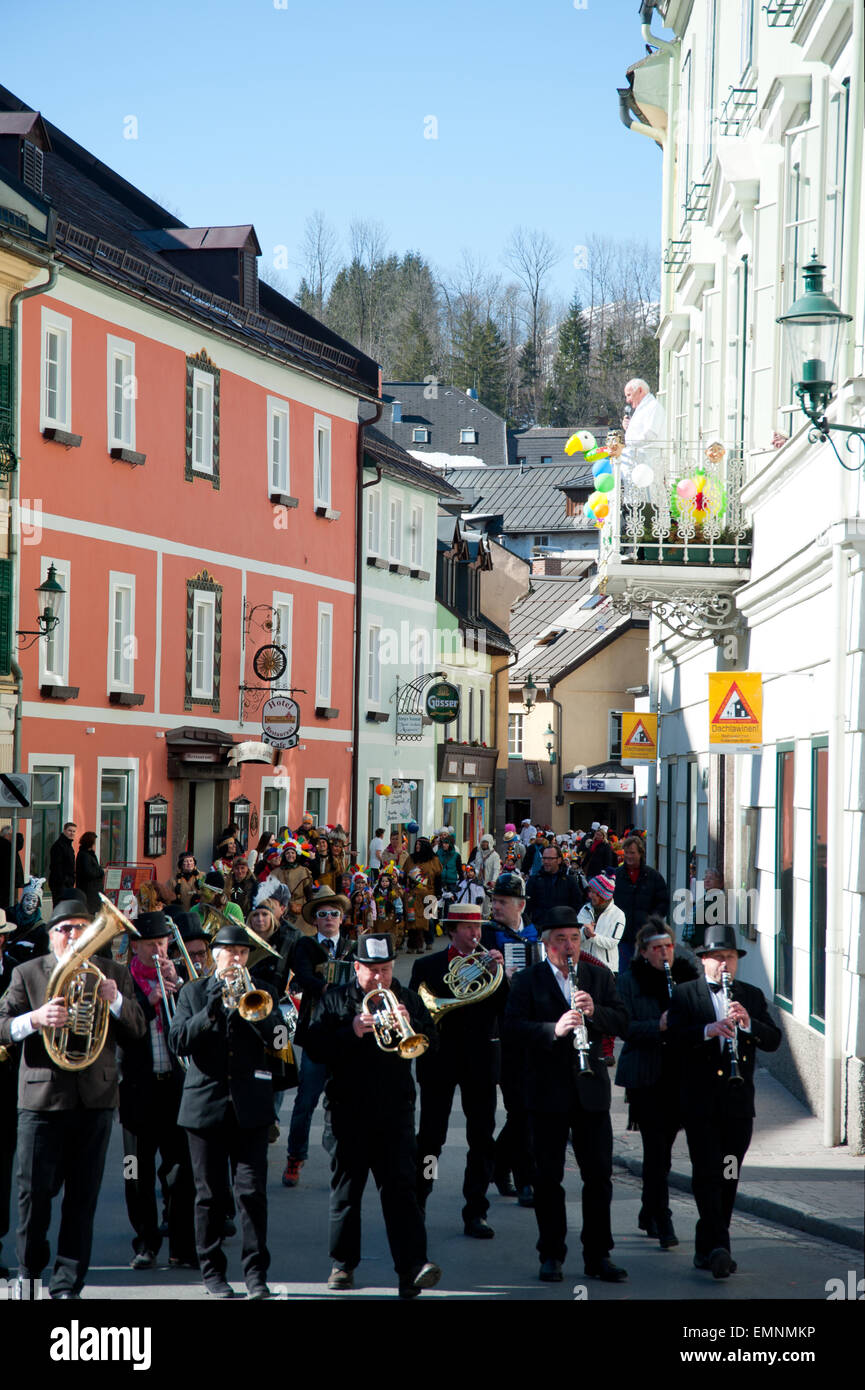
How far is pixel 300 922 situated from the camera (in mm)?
25844

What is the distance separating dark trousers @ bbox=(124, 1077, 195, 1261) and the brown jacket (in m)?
0.96

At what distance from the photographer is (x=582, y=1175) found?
30.3 feet

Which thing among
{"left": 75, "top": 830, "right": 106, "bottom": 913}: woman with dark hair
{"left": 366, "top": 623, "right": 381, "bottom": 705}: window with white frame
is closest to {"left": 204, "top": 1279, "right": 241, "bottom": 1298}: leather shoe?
{"left": 75, "top": 830, "right": 106, "bottom": 913}: woman with dark hair

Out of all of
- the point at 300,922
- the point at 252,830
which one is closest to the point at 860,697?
the point at 300,922

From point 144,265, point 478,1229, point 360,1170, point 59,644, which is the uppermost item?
point 144,265

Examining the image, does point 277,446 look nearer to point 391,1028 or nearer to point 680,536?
point 680,536

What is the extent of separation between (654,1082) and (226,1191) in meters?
2.60

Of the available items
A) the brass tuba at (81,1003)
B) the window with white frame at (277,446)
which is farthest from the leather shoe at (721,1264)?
the window with white frame at (277,446)

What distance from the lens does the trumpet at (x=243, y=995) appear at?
28.8ft

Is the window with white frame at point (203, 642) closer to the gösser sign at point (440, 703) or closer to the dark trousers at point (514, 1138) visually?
the gösser sign at point (440, 703)

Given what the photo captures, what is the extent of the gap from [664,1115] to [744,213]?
11.1 metres

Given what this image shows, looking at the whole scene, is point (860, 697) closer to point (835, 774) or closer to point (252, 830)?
point (835, 774)

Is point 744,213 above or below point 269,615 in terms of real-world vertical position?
above

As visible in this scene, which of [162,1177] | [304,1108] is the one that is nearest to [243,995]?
[162,1177]
